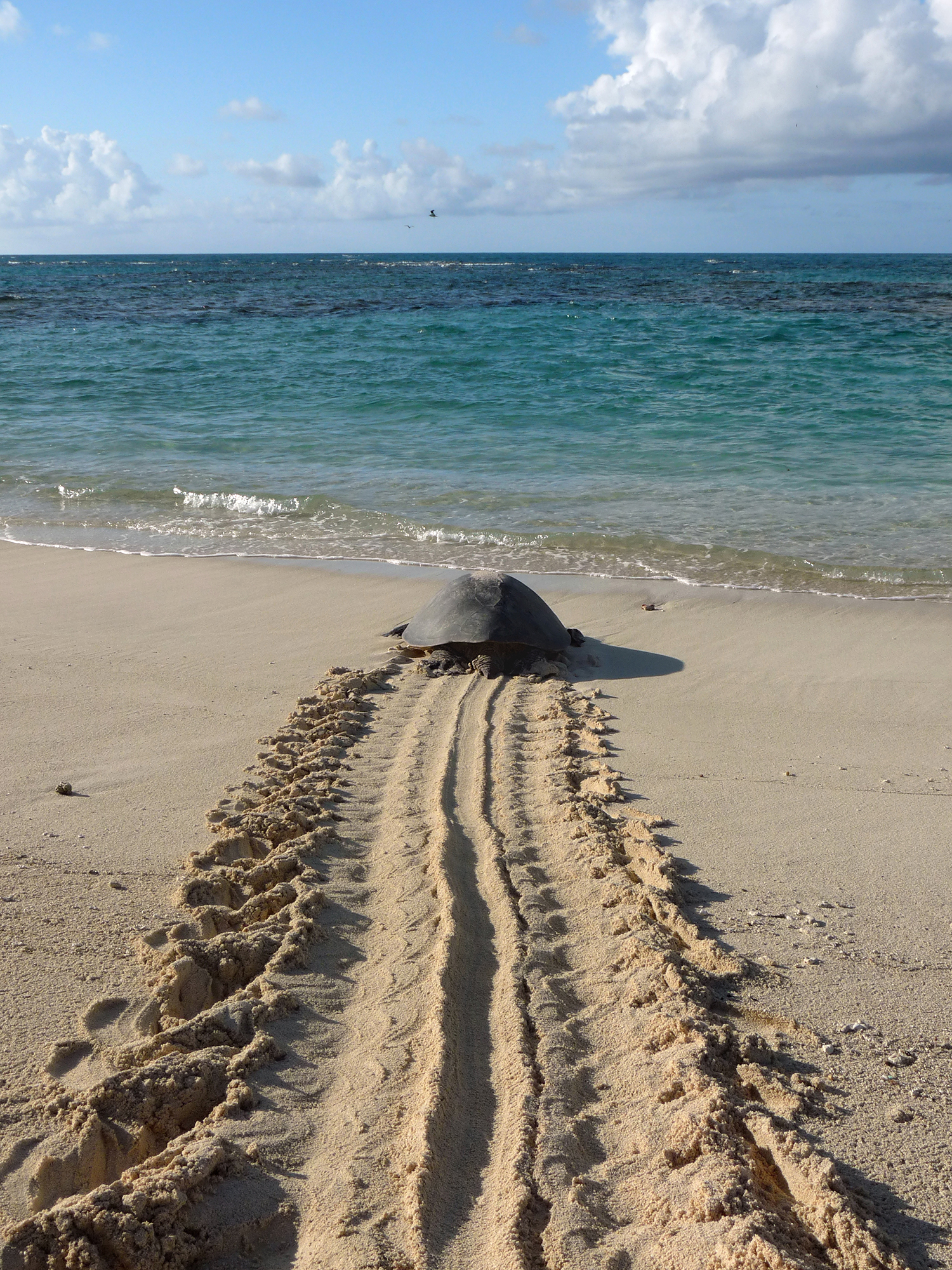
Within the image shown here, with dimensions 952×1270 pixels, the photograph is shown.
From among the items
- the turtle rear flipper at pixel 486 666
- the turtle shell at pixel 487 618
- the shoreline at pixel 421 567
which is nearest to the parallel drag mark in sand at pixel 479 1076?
the turtle rear flipper at pixel 486 666

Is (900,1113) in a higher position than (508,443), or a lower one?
lower

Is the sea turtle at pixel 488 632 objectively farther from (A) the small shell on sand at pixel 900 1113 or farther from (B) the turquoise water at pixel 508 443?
(A) the small shell on sand at pixel 900 1113

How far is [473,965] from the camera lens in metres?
2.57

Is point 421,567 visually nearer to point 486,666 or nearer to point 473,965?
point 486,666

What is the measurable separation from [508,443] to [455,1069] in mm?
9437

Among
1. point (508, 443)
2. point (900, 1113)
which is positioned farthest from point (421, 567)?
point (900, 1113)

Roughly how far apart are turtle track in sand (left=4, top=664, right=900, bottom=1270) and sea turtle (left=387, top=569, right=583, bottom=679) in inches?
63.6

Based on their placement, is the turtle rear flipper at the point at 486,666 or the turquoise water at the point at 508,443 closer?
the turtle rear flipper at the point at 486,666

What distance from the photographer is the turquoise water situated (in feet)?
24.6

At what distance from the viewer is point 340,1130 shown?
77.8 inches

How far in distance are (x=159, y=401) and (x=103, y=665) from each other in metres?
10.2

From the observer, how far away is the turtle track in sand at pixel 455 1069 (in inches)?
68.0

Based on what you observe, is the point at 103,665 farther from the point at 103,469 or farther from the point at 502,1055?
the point at 103,469

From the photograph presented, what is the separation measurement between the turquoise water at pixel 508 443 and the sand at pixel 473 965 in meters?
2.62
